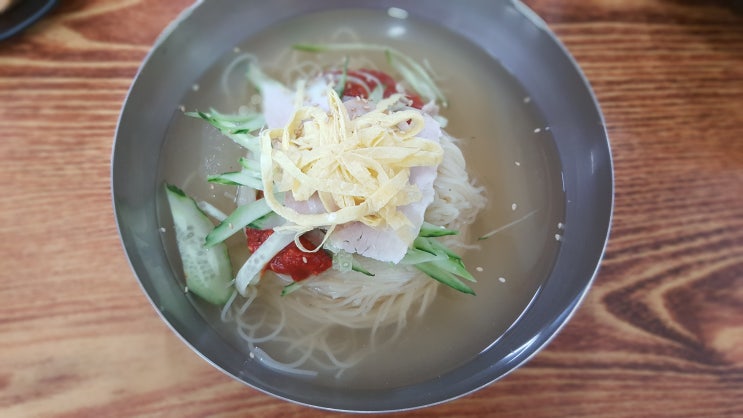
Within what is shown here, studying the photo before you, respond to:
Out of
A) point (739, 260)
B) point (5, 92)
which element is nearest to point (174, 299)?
point (5, 92)

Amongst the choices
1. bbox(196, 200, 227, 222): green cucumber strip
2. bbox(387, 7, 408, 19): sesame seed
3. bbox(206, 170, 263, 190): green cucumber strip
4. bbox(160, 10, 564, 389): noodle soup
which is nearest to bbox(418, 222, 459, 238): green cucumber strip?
bbox(160, 10, 564, 389): noodle soup

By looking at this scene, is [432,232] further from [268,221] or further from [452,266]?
[268,221]

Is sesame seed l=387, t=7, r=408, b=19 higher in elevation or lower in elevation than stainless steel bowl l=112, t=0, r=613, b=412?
higher

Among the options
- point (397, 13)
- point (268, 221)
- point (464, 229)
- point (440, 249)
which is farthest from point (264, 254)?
point (397, 13)

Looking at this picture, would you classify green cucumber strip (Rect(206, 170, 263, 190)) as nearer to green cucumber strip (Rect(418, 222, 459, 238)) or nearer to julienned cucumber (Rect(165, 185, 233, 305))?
julienned cucumber (Rect(165, 185, 233, 305))

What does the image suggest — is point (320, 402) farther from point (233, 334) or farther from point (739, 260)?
point (739, 260)

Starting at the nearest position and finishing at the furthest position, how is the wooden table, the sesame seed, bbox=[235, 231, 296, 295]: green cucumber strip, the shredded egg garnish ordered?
the shredded egg garnish, bbox=[235, 231, 296, 295]: green cucumber strip, the wooden table, the sesame seed
